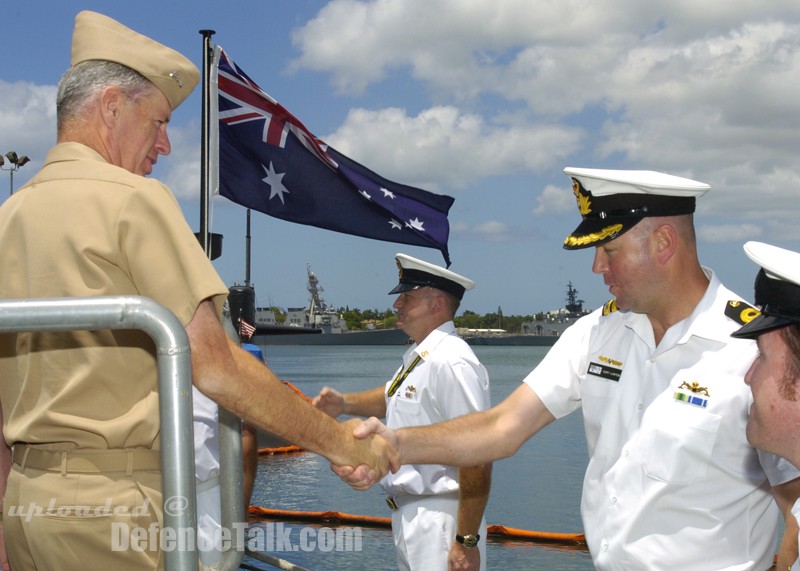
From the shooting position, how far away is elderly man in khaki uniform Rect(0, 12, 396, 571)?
197cm

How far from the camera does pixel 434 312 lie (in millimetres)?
5414

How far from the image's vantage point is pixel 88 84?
2246 mm

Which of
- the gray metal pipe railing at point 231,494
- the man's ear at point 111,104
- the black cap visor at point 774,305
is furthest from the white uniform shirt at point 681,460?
the man's ear at point 111,104

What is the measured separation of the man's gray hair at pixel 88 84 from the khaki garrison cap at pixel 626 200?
1.52 m

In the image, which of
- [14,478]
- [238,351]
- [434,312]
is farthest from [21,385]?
[434,312]

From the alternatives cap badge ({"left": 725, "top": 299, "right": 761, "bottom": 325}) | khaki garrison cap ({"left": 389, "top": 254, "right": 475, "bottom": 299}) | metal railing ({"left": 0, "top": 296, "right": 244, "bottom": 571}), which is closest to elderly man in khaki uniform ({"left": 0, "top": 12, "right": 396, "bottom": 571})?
metal railing ({"left": 0, "top": 296, "right": 244, "bottom": 571})

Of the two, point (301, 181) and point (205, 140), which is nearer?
point (205, 140)

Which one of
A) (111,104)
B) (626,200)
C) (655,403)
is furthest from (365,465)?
(111,104)

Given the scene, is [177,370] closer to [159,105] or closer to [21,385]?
[21,385]

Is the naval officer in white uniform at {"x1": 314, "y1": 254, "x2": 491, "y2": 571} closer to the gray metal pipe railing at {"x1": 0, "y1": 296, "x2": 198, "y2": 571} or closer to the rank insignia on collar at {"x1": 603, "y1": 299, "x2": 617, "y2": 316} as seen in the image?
the rank insignia on collar at {"x1": 603, "y1": 299, "x2": 617, "y2": 316}

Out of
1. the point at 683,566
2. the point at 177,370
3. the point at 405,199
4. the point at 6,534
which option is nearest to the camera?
the point at 177,370

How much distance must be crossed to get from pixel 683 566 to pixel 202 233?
12.2 feet

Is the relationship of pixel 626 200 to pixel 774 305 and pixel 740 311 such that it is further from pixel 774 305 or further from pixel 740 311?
pixel 774 305

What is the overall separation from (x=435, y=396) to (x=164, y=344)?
11.5 ft
